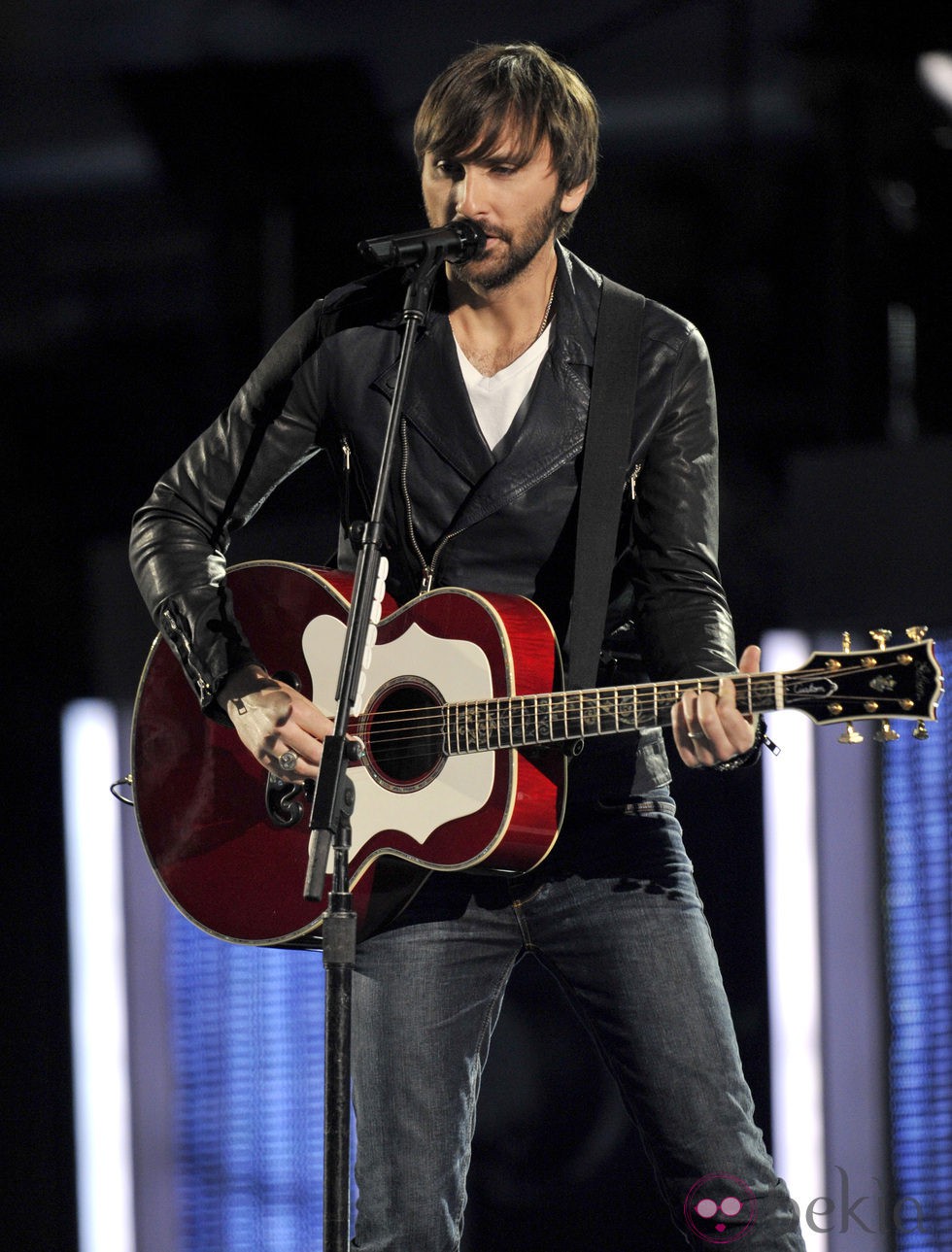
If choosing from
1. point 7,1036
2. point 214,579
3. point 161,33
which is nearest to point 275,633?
point 214,579

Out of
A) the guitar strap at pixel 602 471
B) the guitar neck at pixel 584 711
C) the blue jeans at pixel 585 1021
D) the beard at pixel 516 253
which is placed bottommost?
the blue jeans at pixel 585 1021

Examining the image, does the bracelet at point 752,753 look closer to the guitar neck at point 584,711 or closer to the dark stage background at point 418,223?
the guitar neck at point 584,711

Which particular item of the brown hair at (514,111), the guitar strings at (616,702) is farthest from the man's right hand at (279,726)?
the brown hair at (514,111)

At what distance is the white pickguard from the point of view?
7.68ft

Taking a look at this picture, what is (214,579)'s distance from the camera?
2.71 metres

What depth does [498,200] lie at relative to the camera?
251 cm

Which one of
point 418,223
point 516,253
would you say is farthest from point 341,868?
point 418,223

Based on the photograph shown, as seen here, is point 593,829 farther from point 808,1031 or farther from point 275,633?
point 808,1031

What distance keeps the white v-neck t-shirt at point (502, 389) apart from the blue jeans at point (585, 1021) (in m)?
0.69

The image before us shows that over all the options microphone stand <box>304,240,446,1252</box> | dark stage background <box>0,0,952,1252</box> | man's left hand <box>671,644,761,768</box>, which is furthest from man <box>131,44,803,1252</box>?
dark stage background <box>0,0,952,1252</box>

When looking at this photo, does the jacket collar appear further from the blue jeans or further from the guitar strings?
the blue jeans

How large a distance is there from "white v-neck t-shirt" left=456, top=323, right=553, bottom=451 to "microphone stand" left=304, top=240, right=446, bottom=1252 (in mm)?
466

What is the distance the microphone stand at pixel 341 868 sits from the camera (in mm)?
1912

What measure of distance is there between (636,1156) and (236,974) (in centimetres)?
108
